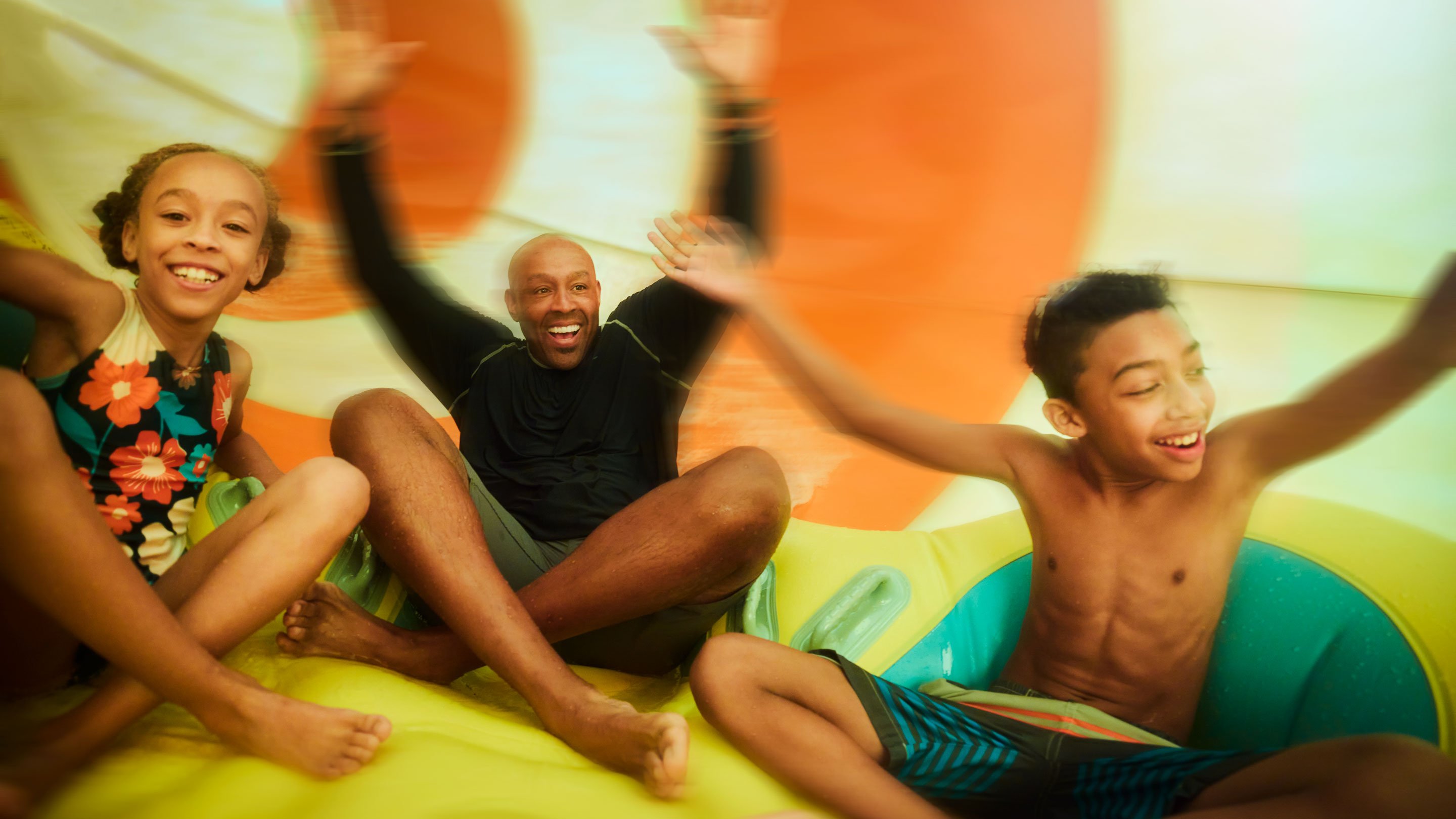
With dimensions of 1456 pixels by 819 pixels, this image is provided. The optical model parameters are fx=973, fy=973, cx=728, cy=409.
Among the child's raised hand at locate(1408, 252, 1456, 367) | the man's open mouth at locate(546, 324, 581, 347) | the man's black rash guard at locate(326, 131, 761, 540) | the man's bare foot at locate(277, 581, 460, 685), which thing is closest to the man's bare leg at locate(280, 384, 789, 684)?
the man's bare foot at locate(277, 581, 460, 685)

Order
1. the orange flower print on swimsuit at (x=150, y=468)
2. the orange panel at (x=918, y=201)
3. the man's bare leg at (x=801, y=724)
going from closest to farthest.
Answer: the man's bare leg at (x=801, y=724) → the orange flower print on swimsuit at (x=150, y=468) → the orange panel at (x=918, y=201)

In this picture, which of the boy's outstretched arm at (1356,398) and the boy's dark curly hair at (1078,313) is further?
the boy's dark curly hair at (1078,313)

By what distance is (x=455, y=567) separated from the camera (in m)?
0.74

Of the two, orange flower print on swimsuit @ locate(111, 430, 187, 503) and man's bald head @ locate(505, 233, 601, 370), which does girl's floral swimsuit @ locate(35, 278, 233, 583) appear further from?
man's bald head @ locate(505, 233, 601, 370)

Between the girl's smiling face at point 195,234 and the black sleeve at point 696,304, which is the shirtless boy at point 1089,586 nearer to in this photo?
the black sleeve at point 696,304

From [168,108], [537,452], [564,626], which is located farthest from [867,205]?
[168,108]

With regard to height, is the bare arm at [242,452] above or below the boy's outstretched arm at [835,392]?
below

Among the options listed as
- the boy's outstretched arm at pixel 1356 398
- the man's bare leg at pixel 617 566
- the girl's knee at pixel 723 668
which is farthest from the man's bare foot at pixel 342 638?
the boy's outstretched arm at pixel 1356 398

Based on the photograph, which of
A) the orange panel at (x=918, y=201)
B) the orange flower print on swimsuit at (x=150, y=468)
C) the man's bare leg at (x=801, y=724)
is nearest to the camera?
the man's bare leg at (x=801, y=724)

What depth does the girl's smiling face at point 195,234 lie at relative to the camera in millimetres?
807

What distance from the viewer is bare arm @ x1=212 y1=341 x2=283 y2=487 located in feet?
3.16

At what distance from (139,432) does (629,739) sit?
1.54 feet

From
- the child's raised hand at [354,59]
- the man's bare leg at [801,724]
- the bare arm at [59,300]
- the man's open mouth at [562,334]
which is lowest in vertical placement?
the man's bare leg at [801,724]

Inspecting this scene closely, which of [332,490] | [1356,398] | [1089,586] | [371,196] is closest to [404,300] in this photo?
[371,196]
